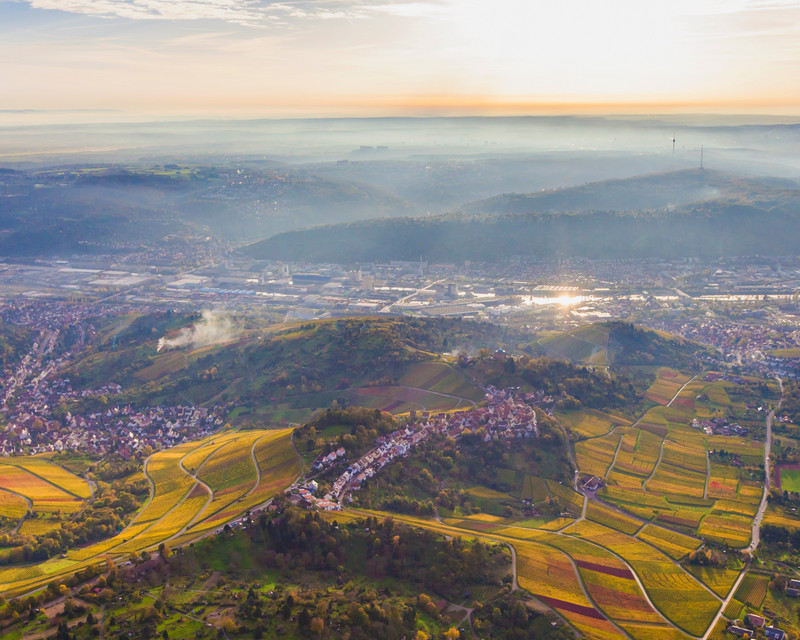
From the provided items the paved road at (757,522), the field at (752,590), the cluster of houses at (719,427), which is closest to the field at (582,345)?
the cluster of houses at (719,427)

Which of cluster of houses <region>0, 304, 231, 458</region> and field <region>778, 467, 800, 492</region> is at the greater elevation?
field <region>778, 467, 800, 492</region>

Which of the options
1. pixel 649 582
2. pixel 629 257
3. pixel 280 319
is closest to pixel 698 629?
pixel 649 582

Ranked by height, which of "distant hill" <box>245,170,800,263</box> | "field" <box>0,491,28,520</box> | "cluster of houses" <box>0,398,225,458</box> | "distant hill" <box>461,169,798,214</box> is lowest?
"cluster of houses" <box>0,398,225,458</box>

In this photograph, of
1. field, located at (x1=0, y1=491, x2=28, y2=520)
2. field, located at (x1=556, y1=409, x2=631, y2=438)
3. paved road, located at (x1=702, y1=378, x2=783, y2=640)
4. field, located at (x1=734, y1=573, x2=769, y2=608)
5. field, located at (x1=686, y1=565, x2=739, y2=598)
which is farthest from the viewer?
field, located at (x1=556, y1=409, x2=631, y2=438)

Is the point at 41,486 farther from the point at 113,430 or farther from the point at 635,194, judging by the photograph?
the point at 635,194

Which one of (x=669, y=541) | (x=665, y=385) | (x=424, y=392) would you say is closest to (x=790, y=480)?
(x=669, y=541)

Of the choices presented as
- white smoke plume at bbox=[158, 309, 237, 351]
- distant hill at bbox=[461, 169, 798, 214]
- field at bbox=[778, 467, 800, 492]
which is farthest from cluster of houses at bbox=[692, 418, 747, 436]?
distant hill at bbox=[461, 169, 798, 214]

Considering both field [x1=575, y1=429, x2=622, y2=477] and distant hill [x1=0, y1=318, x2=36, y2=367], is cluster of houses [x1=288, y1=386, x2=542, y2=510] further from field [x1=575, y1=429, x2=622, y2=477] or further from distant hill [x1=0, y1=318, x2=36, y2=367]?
distant hill [x1=0, y1=318, x2=36, y2=367]

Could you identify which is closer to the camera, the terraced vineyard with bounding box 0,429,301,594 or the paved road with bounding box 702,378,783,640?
the paved road with bounding box 702,378,783,640
